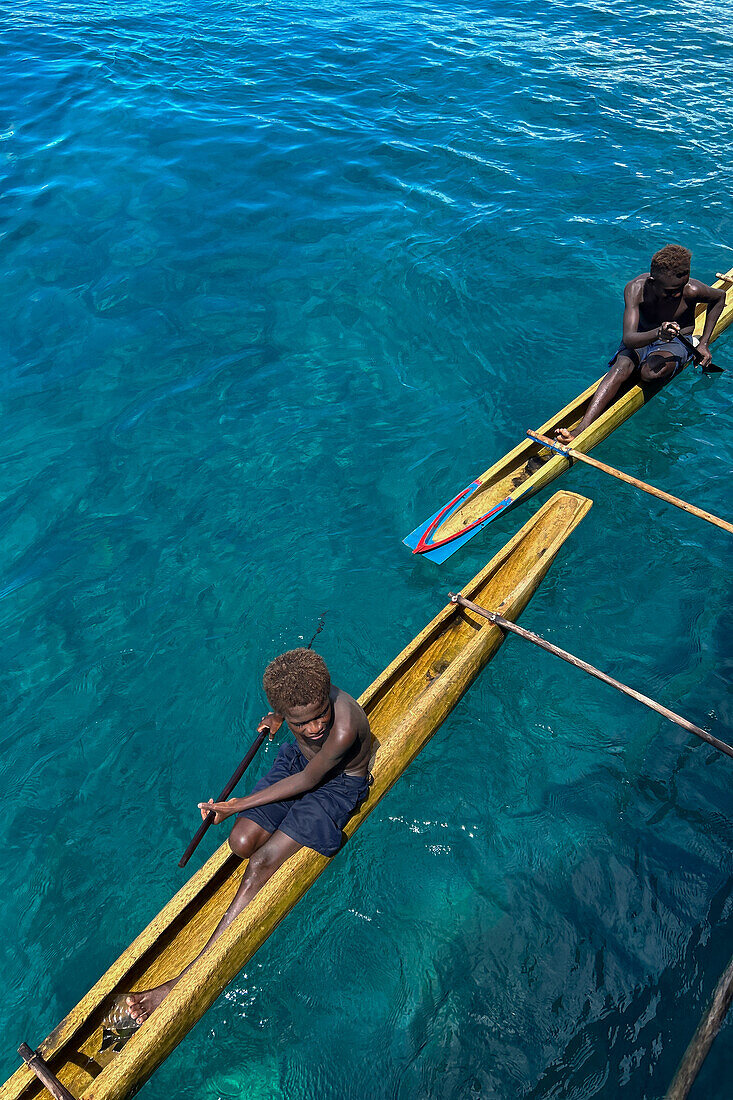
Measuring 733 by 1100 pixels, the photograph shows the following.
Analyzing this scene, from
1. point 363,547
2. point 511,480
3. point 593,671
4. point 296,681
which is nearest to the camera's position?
point 296,681

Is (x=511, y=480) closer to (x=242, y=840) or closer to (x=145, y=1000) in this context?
(x=242, y=840)

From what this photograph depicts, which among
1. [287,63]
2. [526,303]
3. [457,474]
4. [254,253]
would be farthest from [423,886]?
[287,63]

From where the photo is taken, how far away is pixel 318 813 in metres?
5.33

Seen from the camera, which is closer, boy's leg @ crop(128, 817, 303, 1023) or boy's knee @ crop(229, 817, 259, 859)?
boy's leg @ crop(128, 817, 303, 1023)

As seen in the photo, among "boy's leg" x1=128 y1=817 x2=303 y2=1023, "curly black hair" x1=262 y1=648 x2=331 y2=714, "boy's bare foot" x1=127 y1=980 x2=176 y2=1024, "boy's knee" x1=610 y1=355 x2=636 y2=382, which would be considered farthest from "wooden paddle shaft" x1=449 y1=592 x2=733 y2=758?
"boy's knee" x1=610 y1=355 x2=636 y2=382

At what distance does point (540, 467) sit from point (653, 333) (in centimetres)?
224

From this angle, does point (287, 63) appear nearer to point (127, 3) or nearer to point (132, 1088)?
point (127, 3)

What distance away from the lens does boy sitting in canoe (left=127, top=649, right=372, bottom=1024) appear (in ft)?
15.3

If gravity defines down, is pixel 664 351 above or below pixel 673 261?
below

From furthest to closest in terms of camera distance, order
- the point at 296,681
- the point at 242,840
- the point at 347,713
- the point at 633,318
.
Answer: the point at 633,318, the point at 242,840, the point at 347,713, the point at 296,681

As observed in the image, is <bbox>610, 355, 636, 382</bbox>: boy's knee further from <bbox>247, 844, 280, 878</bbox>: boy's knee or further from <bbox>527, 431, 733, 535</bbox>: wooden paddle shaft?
<bbox>247, 844, 280, 878</bbox>: boy's knee

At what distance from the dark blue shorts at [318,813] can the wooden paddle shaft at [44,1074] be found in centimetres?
187

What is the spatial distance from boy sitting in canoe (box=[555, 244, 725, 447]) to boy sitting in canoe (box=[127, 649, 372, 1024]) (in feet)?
17.2

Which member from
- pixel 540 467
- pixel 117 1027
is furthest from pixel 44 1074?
pixel 540 467
